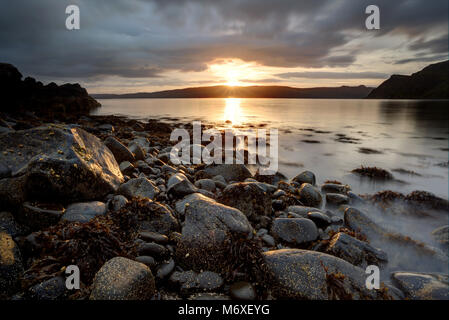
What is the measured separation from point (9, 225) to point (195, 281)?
3022 millimetres

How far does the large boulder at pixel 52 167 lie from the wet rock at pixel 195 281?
2.55 m

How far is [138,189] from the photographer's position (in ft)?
17.4

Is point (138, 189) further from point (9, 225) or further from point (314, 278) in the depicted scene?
point (314, 278)

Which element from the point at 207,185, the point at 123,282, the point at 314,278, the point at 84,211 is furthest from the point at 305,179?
the point at 123,282

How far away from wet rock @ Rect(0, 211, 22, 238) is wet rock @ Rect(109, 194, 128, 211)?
1.38 metres

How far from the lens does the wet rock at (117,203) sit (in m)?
4.48

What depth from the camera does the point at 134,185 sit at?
5305 mm

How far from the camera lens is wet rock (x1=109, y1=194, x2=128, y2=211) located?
4.48 m

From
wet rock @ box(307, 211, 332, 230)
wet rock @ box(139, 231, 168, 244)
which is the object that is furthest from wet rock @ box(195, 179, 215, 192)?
wet rock @ box(139, 231, 168, 244)

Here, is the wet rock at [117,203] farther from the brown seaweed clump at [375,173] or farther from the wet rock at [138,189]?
the brown seaweed clump at [375,173]

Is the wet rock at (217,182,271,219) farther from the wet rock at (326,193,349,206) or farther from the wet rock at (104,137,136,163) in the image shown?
the wet rock at (104,137,136,163)

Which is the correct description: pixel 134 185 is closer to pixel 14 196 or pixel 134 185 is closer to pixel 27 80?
pixel 14 196

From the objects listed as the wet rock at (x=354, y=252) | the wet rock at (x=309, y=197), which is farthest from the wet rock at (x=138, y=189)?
the wet rock at (x=309, y=197)
